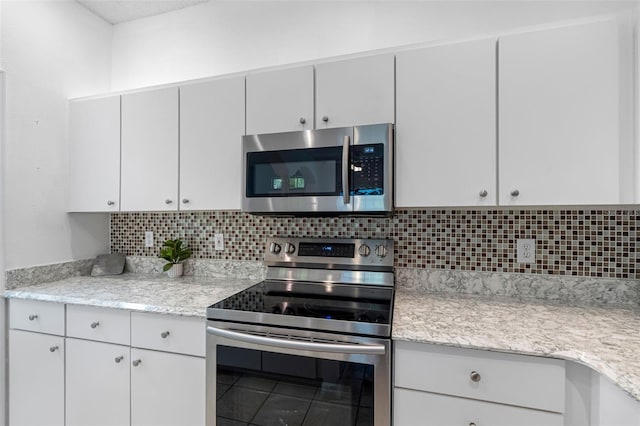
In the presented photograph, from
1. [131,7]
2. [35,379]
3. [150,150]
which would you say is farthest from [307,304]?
[131,7]

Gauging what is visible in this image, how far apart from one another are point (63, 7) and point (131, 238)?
5.06ft

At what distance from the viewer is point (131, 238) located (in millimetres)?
2297

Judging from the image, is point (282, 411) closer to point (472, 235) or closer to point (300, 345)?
point (300, 345)

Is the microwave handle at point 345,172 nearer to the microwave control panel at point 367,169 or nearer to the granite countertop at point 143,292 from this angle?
the microwave control panel at point 367,169

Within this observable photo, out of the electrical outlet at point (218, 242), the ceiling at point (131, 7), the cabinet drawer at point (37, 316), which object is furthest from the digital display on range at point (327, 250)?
the ceiling at point (131, 7)

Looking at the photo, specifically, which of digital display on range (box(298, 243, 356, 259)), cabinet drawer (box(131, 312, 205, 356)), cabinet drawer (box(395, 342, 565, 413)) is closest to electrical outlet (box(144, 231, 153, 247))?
cabinet drawer (box(131, 312, 205, 356))

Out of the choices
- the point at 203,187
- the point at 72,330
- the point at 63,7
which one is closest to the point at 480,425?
the point at 203,187

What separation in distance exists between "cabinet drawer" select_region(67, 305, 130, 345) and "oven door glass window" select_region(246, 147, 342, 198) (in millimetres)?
845

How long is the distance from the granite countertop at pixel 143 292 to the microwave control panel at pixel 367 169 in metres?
0.87

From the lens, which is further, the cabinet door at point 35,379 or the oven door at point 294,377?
the cabinet door at point 35,379

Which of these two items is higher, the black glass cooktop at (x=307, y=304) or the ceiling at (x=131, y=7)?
the ceiling at (x=131, y=7)

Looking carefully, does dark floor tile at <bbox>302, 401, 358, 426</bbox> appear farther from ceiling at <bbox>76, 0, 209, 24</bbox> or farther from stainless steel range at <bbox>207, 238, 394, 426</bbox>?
ceiling at <bbox>76, 0, 209, 24</bbox>

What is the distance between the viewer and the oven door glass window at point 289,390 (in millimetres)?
1164

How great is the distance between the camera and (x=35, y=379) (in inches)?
65.9
